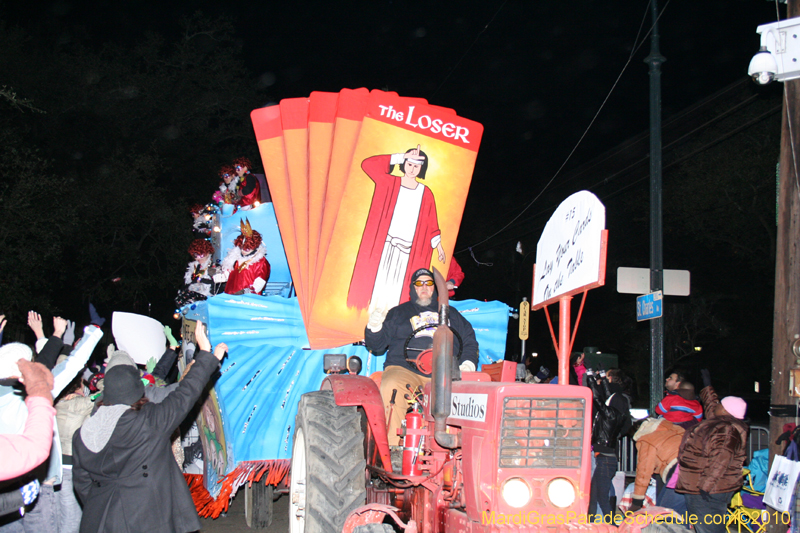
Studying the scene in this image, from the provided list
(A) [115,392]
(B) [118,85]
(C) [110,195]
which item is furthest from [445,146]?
(B) [118,85]

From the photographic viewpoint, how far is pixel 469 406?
342cm

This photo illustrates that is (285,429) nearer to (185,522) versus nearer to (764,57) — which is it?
(185,522)

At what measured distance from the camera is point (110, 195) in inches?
703

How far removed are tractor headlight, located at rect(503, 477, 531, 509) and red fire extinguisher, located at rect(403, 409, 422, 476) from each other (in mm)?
816

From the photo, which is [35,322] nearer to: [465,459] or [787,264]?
[465,459]

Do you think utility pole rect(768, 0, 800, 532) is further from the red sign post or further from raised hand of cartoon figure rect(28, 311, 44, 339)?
raised hand of cartoon figure rect(28, 311, 44, 339)

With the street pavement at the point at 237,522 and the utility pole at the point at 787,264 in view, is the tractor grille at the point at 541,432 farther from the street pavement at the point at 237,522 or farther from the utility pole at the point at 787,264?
the street pavement at the point at 237,522

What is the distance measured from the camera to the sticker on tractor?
128 inches

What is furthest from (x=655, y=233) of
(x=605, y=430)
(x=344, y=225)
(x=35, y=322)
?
(x=35, y=322)

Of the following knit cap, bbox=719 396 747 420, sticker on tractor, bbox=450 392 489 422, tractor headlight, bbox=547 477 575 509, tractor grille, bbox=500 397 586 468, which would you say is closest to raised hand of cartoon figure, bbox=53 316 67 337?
sticker on tractor, bbox=450 392 489 422

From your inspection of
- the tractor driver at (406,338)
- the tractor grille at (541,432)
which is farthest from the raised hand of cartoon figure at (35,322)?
the tractor grille at (541,432)

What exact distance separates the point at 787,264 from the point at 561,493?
3.86 metres

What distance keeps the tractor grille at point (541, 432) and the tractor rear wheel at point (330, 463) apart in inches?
52.5

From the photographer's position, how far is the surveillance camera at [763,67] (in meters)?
5.32
